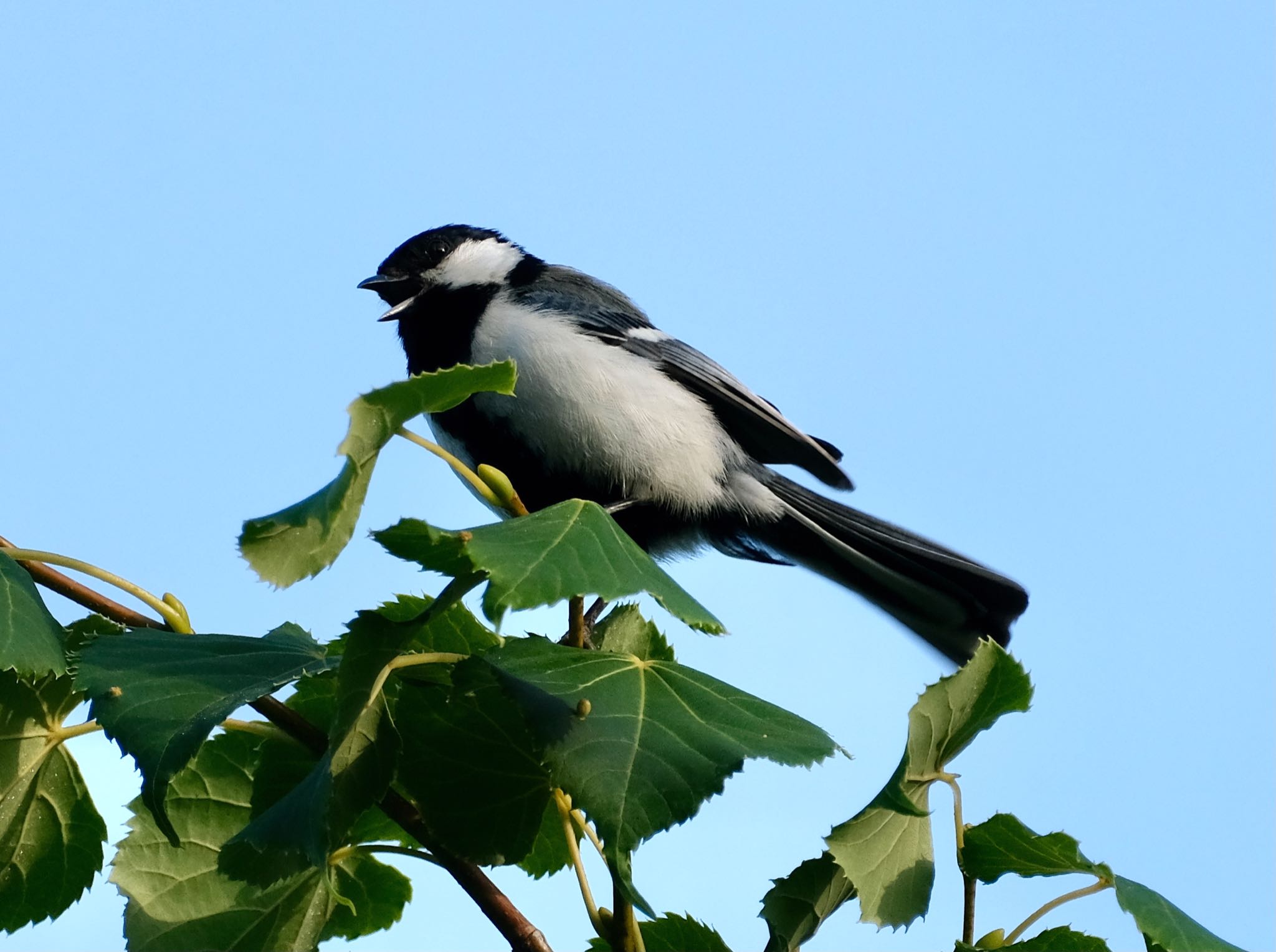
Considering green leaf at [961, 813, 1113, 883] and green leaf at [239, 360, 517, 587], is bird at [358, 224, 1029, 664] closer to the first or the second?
green leaf at [239, 360, 517, 587]

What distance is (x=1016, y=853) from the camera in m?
1.43

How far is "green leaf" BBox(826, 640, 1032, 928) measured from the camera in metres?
1.41

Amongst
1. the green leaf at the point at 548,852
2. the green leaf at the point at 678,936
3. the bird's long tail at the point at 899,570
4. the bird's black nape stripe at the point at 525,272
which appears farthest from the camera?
the bird's black nape stripe at the point at 525,272

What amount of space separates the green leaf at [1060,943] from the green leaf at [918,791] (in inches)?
5.5

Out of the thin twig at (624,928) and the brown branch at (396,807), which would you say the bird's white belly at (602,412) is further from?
the thin twig at (624,928)

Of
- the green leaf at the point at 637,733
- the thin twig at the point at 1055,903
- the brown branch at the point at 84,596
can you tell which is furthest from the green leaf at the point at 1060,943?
the brown branch at the point at 84,596

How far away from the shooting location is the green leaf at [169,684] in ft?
4.16

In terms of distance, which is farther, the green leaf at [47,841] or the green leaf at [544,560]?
the green leaf at [47,841]

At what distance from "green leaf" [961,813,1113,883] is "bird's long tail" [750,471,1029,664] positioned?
2734mm

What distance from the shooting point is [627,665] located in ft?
4.67

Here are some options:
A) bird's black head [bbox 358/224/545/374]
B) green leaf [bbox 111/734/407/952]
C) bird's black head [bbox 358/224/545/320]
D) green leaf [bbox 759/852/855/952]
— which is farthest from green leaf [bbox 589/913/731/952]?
bird's black head [bbox 358/224/545/320]

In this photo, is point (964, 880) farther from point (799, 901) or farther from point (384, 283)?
point (384, 283)

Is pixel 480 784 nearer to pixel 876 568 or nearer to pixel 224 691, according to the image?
pixel 224 691

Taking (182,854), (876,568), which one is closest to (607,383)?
(876,568)
